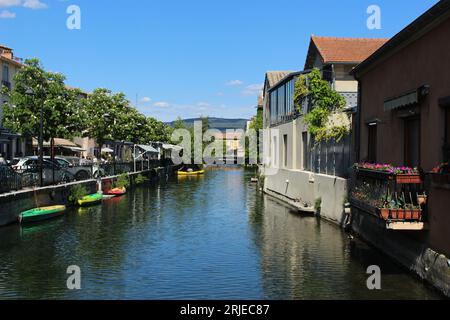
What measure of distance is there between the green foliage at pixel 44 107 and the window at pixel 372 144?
25.0 m

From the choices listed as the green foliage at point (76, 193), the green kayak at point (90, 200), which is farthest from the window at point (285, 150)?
the green foliage at point (76, 193)

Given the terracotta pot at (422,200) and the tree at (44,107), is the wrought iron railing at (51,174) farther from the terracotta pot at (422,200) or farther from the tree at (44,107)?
the terracotta pot at (422,200)

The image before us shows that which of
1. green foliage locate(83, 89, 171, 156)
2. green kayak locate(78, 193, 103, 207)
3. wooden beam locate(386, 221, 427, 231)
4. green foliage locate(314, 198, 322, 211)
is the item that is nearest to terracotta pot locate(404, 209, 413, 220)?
wooden beam locate(386, 221, 427, 231)

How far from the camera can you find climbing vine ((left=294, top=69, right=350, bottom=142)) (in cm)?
2585

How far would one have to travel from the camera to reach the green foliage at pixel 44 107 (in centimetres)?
3881

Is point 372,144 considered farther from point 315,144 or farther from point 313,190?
point 315,144

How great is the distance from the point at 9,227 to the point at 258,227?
10.9 meters

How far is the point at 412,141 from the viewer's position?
15.7m

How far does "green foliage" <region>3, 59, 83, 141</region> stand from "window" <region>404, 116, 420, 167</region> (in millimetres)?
Result: 28212

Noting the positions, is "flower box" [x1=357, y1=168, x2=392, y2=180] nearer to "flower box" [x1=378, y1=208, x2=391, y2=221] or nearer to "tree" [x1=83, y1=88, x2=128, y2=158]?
"flower box" [x1=378, y1=208, x2=391, y2=221]

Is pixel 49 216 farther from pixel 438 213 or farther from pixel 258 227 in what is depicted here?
pixel 438 213

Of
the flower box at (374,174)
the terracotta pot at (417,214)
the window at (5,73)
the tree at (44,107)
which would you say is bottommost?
the terracotta pot at (417,214)
